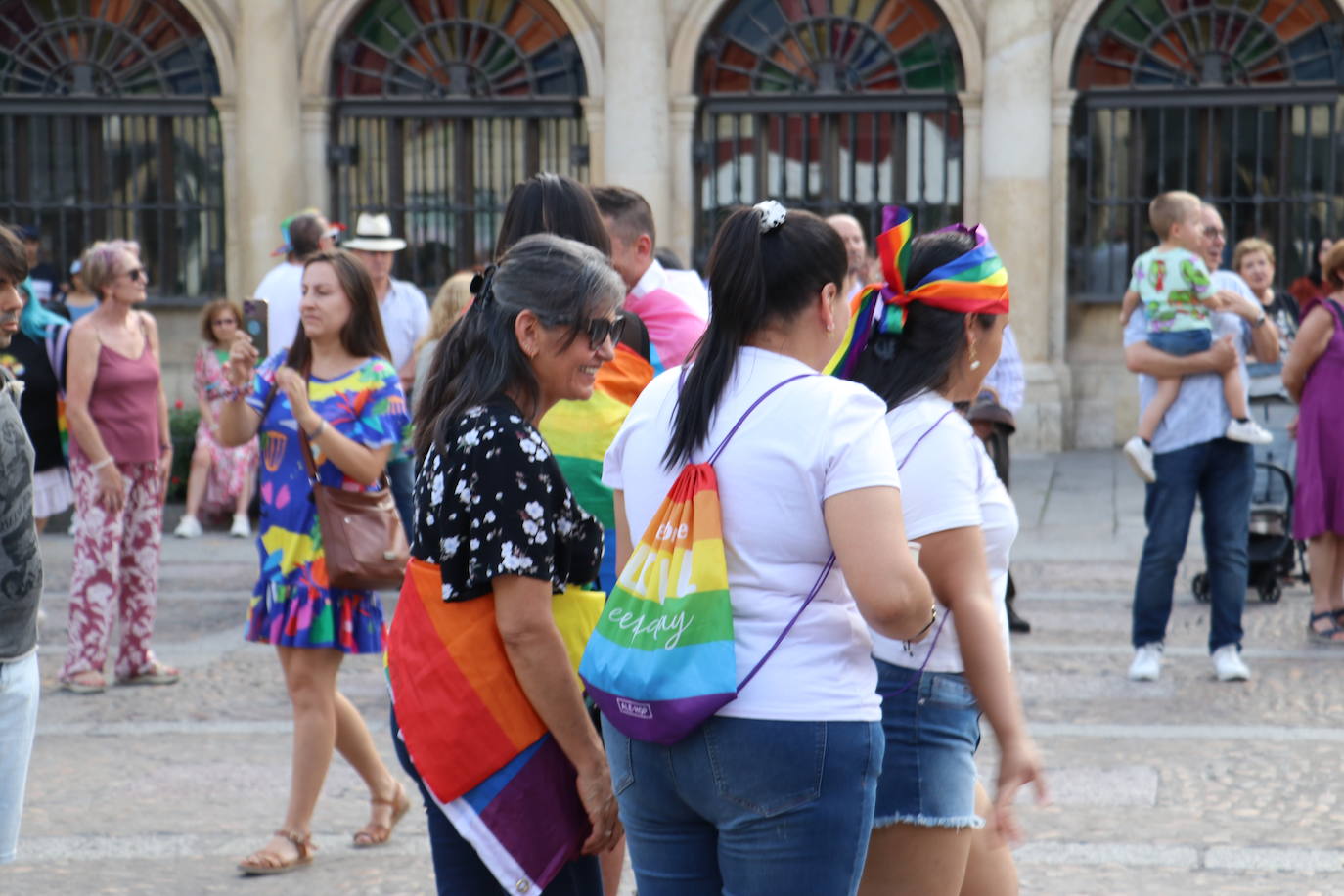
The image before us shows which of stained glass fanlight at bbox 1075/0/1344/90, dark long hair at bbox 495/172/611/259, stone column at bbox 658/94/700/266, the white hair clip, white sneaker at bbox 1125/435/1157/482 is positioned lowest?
white sneaker at bbox 1125/435/1157/482

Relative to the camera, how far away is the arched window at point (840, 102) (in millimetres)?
15805

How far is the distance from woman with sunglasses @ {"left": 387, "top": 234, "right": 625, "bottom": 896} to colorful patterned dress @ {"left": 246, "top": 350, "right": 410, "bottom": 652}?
6.53 feet

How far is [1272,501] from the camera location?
9.69m

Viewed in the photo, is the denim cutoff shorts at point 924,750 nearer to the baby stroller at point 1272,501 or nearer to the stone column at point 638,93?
the baby stroller at point 1272,501

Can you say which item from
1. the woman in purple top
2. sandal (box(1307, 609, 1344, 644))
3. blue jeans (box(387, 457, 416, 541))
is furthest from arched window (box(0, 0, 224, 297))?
sandal (box(1307, 609, 1344, 644))

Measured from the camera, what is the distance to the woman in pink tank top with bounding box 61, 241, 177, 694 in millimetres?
7676

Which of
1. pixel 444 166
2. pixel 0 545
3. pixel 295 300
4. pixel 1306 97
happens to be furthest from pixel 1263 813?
pixel 444 166

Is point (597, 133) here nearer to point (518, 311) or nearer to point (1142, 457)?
point (1142, 457)

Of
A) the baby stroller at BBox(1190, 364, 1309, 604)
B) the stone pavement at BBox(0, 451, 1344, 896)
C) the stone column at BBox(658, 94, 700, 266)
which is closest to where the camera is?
the stone pavement at BBox(0, 451, 1344, 896)

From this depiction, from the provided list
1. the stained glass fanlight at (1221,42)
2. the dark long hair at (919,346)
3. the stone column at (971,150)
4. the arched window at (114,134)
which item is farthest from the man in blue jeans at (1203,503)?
the arched window at (114,134)

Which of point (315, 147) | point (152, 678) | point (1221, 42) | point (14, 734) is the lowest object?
point (152, 678)

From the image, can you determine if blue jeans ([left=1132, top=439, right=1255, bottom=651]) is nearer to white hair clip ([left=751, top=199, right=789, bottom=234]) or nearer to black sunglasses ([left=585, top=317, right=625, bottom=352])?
black sunglasses ([left=585, top=317, right=625, bottom=352])

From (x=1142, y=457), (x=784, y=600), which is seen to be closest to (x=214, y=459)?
(x=1142, y=457)

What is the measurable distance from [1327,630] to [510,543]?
6256 millimetres
